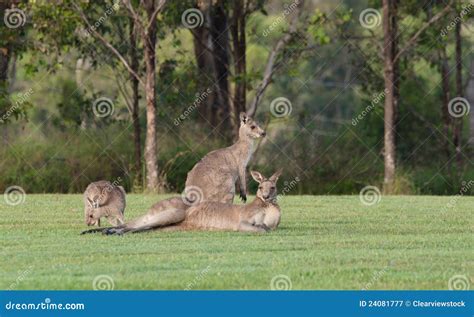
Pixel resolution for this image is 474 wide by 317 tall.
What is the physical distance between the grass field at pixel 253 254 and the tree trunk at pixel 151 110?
6728mm

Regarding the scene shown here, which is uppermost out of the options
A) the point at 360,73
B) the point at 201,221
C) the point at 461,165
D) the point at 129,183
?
the point at 360,73

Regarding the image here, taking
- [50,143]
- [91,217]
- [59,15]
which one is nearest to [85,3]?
[59,15]

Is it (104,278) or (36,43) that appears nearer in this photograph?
(104,278)

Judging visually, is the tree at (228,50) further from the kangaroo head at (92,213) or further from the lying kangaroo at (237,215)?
the lying kangaroo at (237,215)

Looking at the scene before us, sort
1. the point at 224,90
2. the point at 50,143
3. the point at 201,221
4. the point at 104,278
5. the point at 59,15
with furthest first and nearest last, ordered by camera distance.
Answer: the point at 224,90 < the point at 50,143 < the point at 59,15 < the point at 201,221 < the point at 104,278

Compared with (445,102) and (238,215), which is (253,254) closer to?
(238,215)

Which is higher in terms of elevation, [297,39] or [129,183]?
[297,39]

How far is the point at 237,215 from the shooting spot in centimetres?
1554

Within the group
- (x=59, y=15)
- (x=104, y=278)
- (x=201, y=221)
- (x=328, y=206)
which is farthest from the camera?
(x=59, y=15)

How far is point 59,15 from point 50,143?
328 cm

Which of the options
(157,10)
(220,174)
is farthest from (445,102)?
(220,174)

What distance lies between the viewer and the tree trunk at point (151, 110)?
25.3 m

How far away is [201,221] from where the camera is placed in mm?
15633

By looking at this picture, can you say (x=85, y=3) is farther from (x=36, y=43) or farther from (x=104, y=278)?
(x=104, y=278)
